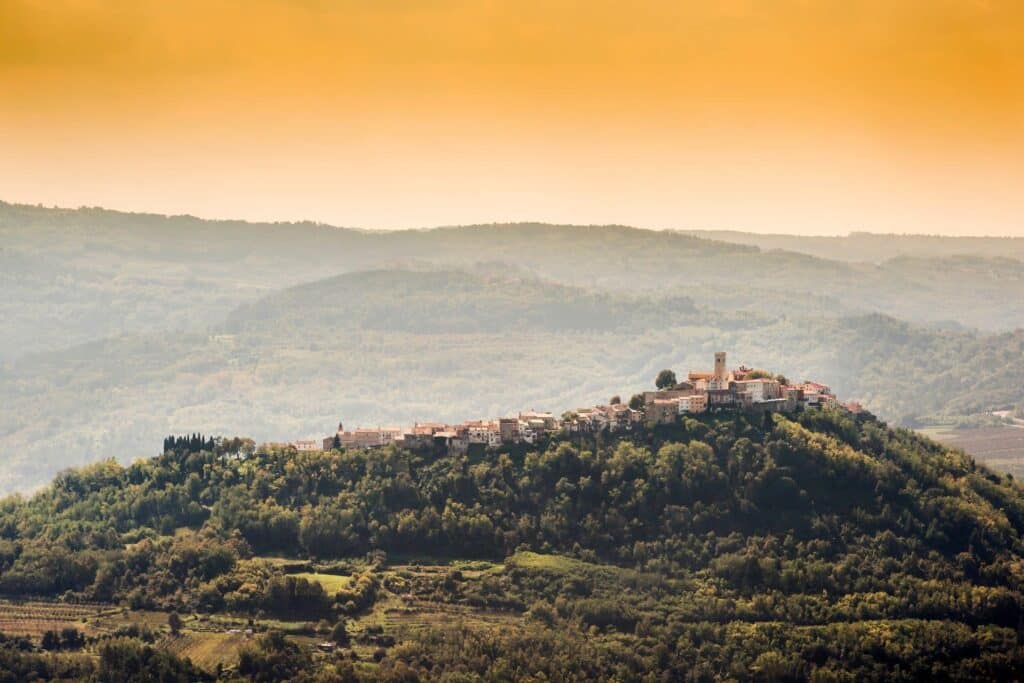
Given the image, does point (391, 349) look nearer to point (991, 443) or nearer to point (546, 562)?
point (991, 443)

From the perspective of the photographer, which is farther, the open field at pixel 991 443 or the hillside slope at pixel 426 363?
the hillside slope at pixel 426 363

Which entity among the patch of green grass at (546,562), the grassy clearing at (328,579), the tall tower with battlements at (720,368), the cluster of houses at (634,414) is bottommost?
the grassy clearing at (328,579)

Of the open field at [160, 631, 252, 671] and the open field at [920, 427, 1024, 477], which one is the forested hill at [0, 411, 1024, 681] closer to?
the open field at [160, 631, 252, 671]

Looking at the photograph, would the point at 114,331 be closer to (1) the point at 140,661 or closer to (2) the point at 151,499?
(2) the point at 151,499

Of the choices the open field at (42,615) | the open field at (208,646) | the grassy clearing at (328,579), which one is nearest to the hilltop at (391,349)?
the open field at (42,615)

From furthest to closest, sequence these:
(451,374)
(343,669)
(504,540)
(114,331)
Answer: (114,331) → (451,374) → (504,540) → (343,669)

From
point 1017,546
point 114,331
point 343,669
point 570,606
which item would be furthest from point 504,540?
point 114,331

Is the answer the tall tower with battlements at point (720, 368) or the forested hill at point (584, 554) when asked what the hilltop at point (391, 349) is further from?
the forested hill at point (584, 554)
